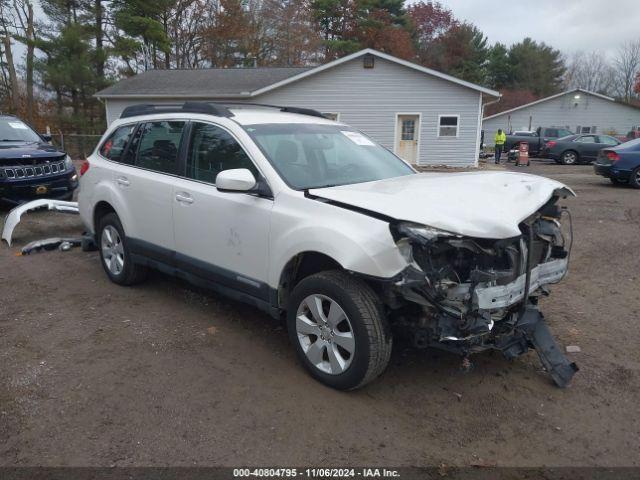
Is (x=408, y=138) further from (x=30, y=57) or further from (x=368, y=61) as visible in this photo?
(x=30, y=57)

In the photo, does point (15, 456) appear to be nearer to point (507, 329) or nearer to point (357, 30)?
point (507, 329)

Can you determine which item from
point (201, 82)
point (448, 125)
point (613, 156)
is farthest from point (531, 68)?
point (613, 156)

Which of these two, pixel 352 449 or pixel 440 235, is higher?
pixel 440 235

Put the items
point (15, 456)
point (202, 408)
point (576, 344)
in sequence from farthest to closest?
point (576, 344) < point (202, 408) < point (15, 456)

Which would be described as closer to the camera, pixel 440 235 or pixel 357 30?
pixel 440 235

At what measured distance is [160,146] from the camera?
4.85 meters

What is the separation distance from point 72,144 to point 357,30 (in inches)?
911

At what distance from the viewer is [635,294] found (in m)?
5.32

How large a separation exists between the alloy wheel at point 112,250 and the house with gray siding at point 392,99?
15.6 metres

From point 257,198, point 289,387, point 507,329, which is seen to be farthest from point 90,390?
point 507,329

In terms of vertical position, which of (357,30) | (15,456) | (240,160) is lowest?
(15,456)

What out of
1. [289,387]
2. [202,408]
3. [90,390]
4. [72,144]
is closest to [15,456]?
[90,390]

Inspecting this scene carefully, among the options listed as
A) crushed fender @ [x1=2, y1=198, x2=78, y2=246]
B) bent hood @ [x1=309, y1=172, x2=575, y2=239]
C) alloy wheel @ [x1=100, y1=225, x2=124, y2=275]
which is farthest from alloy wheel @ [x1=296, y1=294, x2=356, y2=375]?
crushed fender @ [x1=2, y1=198, x2=78, y2=246]

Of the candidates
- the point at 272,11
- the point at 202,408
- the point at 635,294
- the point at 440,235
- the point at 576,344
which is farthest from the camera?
the point at 272,11
